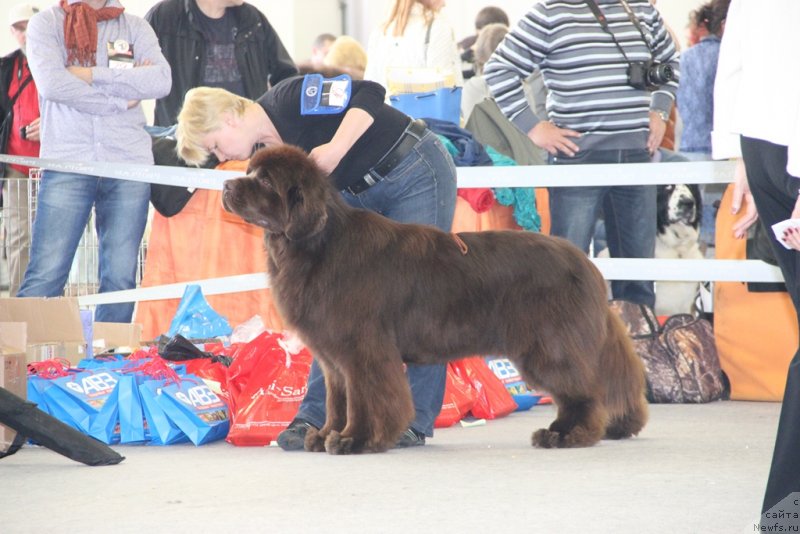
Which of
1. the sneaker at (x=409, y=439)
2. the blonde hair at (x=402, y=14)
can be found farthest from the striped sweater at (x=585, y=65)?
the sneaker at (x=409, y=439)

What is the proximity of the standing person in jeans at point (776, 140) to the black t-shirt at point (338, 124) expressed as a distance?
1.59 metres

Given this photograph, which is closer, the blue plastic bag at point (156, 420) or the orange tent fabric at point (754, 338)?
the blue plastic bag at point (156, 420)

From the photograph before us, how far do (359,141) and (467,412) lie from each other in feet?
4.79

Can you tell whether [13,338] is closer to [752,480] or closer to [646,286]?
[752,480]

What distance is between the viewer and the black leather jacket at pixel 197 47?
604 centimetres

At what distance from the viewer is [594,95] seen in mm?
5168

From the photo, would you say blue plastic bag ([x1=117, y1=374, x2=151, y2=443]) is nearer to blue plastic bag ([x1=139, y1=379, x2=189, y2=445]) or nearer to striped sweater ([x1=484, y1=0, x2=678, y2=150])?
blue plastic bag ([x1=139, y1=379, x2=189, y2=445])

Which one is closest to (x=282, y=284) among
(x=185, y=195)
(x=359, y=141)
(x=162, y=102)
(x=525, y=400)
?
(x=359, y=141)

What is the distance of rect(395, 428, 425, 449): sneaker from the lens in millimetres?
3744

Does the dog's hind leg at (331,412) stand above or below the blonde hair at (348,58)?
below

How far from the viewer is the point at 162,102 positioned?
632cm

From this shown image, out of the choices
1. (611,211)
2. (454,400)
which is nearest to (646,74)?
(611,211)

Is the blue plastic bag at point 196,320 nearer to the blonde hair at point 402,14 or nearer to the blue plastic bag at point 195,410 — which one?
the blue plastic bag at point 195,410

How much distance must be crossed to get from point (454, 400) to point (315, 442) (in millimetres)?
944
